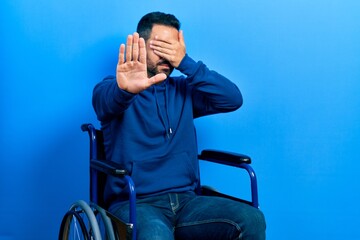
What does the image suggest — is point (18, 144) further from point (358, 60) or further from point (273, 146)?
point (358, 60)

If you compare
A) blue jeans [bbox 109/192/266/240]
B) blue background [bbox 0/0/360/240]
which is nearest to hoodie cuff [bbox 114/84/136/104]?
blue jeans [bbox 109/192/266/240]

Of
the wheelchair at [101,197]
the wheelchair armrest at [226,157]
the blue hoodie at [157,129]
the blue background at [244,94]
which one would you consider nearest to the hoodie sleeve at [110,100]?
the blue hoodie at [157,129]

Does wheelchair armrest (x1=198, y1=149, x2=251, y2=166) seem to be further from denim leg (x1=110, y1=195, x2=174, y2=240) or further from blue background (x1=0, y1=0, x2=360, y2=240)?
blue background (x1=0, y1=0, x2=360, y2=240)

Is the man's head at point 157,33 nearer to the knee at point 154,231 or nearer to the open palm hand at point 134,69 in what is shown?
the open palm hand at point 134,69

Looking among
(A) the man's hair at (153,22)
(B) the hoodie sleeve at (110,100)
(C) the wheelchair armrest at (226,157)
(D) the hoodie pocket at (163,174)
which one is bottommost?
(D) the hoodie pocket at (163,174)

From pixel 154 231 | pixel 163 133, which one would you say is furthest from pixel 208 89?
pixel 154 231

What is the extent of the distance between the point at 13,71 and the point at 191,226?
1097 millimetres

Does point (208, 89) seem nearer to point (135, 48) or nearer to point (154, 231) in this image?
point (135, 48)

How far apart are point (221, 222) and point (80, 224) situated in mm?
420

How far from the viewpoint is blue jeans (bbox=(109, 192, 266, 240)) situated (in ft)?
5.78

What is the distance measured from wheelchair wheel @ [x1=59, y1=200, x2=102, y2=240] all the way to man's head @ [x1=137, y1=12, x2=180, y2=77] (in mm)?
544

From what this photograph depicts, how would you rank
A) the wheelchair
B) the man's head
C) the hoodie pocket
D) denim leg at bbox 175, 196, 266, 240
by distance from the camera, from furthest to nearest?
the man's head → the hoodie pocket → denim leg at bbox 175, 196, 266, 240 → the wheelchair

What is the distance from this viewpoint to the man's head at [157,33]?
2.07m

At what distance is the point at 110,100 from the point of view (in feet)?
6.20
